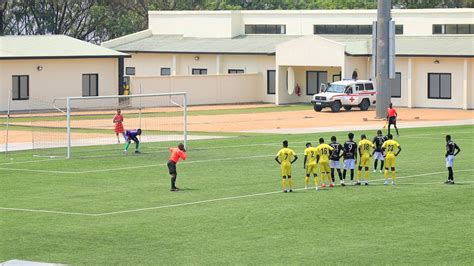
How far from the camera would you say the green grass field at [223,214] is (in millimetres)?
28578

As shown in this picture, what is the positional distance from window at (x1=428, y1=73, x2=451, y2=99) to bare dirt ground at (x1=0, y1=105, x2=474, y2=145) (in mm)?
1503

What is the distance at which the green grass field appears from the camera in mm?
28578

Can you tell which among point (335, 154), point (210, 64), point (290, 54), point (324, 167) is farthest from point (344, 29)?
point (335, 154)

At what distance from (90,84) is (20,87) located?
233 inches

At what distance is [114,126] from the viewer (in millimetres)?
60250

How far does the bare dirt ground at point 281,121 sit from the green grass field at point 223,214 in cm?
1247

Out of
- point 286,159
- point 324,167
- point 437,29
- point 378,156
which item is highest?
point 437,29

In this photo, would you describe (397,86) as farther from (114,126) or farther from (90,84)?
(114,126)

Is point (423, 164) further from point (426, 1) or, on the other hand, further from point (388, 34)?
point (426, 1)

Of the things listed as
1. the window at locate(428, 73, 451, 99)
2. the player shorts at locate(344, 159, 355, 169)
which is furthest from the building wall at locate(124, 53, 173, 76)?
the player shorts at locate(344, 159, 355, 169)

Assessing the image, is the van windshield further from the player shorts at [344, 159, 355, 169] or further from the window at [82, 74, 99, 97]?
the player shorts at [344, 159, 355, 169]

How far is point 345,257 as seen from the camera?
91.5 ft

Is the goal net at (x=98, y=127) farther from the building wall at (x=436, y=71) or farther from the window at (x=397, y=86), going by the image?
the building wall at (x=436, y=71)

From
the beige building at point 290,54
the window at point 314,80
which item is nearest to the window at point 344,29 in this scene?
the beige building at point 290,54
